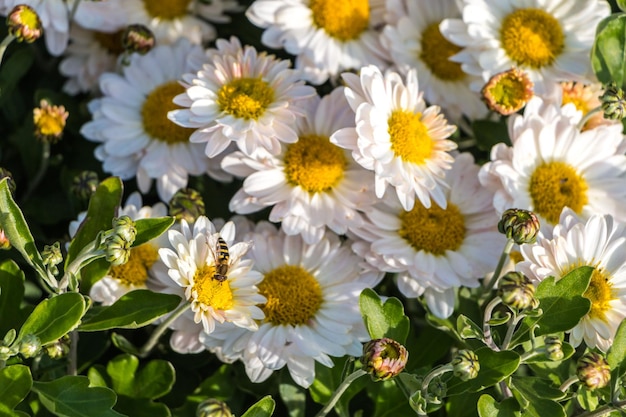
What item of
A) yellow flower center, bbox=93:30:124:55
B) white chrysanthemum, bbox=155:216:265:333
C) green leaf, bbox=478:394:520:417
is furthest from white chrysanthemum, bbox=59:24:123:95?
green leaf, bbox=478:394:520:417

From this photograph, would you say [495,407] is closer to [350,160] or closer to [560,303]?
[560,303]

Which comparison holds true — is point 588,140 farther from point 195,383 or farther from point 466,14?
point 195,383

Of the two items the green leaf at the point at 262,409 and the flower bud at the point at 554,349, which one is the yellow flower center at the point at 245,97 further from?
the flower bud at the point at 554,349

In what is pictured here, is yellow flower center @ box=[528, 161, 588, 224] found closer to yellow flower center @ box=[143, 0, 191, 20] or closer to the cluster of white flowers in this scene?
the cluster of white flowers

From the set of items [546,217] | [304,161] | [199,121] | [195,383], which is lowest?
[195,383]

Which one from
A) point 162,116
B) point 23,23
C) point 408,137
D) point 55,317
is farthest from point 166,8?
point 55,317

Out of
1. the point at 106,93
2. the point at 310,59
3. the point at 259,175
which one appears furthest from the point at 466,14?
the point at 106,93

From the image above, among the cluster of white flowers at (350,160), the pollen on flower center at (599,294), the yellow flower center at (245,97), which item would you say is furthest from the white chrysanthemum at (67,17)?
the pollen on flower center at (599,294)
